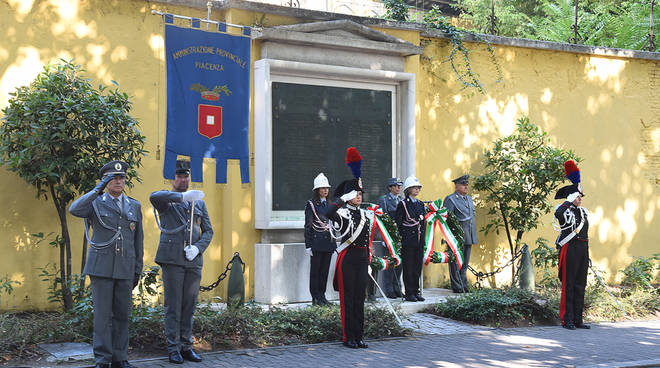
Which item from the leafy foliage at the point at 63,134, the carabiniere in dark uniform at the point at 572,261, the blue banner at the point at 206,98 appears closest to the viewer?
the leafy foliage at the point at 63,134

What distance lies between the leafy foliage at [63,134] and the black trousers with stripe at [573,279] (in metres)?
6.41

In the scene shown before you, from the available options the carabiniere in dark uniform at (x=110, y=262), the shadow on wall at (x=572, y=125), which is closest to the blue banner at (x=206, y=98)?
the carabiniere in dark uniform at (x=110, y=262)

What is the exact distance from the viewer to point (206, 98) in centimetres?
1162

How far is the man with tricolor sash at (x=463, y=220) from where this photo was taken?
1365 cm

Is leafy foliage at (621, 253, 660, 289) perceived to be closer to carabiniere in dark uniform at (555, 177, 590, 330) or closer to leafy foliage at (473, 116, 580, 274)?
leafy foliage at (473, 116, 580, 274)

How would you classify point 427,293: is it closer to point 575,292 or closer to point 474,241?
point 474,241

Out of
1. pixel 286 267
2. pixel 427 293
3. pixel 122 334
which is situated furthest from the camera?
pixel 427 293

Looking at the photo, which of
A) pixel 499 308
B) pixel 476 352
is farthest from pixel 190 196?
pixel 499 308

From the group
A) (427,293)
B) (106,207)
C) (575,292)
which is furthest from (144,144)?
(575,292)

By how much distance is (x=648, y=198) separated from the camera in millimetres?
16750

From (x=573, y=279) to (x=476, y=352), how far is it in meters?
2.89

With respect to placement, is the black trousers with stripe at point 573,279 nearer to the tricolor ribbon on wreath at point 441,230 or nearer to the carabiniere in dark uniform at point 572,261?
the carabiniere in dark uniform at point 572,261

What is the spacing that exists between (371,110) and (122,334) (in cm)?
718

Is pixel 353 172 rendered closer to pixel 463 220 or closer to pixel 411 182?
pixel 411 182
